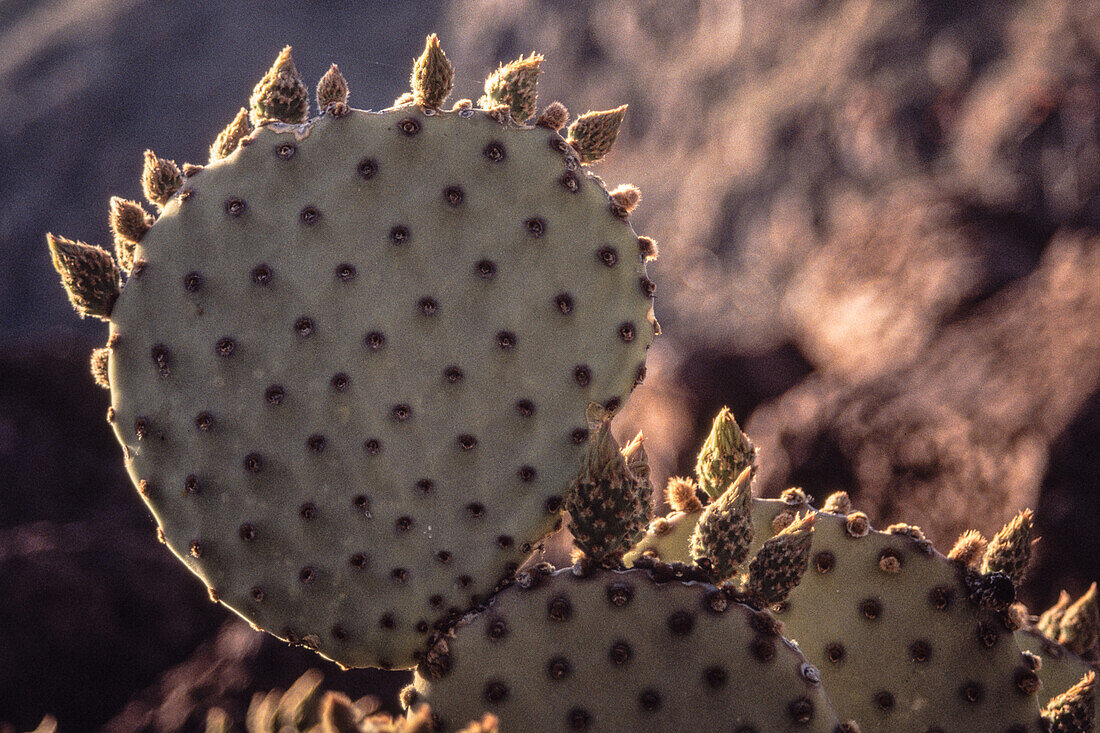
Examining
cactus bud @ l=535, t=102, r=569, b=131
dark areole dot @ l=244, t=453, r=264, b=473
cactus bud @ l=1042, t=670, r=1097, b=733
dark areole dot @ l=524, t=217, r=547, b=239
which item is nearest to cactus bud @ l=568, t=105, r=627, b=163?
cactus bud @ l=535, t=102, r=569, b=131

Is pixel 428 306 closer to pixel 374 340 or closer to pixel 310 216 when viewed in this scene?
pixel 374 340

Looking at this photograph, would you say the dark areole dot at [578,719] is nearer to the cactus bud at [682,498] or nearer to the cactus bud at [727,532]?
the cactus bud at [727,532]

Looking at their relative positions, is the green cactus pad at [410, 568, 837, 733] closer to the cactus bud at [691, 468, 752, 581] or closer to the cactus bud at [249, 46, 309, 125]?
the cactus bud at [691, 468, 752, 581]

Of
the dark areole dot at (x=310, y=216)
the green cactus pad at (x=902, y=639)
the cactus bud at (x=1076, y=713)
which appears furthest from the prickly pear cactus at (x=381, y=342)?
the cactus bud at (x=1076, y=713)

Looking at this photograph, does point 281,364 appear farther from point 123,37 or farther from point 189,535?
point 123,37

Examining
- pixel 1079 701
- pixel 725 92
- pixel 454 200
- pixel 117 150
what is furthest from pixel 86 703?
pixel 725 92
